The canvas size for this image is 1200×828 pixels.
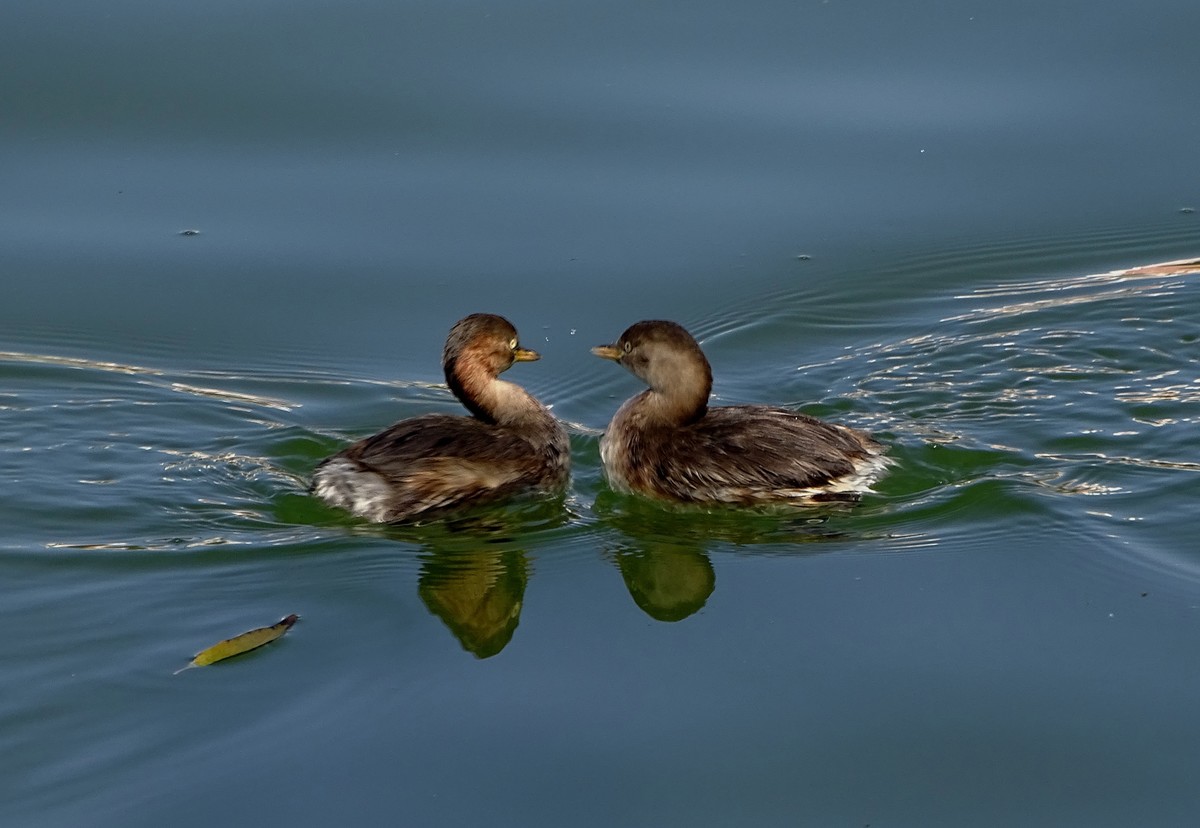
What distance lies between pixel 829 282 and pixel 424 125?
2825 millimetres

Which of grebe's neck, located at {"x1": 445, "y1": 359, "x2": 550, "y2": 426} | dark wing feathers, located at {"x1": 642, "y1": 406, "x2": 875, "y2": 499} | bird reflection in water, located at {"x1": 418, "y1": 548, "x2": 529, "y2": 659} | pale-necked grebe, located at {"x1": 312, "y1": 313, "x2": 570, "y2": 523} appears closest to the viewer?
bird reflection in water, located at {"x1": 418, "y1": 548, "x2": 529, "y2": 659}

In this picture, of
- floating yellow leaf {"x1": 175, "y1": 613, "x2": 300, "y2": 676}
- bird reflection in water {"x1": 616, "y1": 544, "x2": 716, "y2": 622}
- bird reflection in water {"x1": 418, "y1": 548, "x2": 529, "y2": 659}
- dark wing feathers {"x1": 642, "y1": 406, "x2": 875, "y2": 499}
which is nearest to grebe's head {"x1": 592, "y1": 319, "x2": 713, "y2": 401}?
dark wing feathers {"x1": 642, "y1": 406, "x2": 875, "y2": 499}

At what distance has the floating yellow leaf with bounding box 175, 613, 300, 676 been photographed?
258 inches

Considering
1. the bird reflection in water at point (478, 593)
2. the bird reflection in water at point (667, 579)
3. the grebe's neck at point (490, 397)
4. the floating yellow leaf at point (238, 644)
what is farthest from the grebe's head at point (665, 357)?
the floating yellow leaf at point (238, 644)

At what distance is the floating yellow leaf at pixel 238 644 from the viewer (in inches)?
258

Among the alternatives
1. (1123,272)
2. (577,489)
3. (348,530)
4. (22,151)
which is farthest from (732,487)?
(22,151)

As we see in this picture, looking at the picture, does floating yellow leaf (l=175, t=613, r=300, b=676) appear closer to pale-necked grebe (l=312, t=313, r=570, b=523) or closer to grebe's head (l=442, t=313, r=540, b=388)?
pale-necked grebe (l=312, t=313, r=570, b=523)

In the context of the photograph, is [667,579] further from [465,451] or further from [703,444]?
[465,451]

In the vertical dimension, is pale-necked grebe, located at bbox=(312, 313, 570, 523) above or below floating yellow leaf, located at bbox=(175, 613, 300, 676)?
above

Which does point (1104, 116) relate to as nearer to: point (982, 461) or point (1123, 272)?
point (1123, 272)

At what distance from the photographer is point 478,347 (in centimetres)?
845

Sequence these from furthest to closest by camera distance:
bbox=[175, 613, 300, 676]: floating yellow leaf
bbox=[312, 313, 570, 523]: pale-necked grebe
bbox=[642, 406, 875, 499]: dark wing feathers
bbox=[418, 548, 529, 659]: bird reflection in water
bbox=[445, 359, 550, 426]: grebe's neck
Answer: bbox=[445, 359, 550, 426]: grebe's neck, bbox=[642, 406, 875, 499]: dark wing feathers, bbox=[312, 313, 570, 523]: pale-necked grebe, bbox=[418, 548, 529, 659]: bird reflection in water, bbox=[175, 613, 300, 676]: floating yellow leaf

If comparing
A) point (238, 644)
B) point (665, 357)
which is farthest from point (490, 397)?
point (238, 644)

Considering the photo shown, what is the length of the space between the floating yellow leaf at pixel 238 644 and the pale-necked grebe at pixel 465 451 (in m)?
1.30
